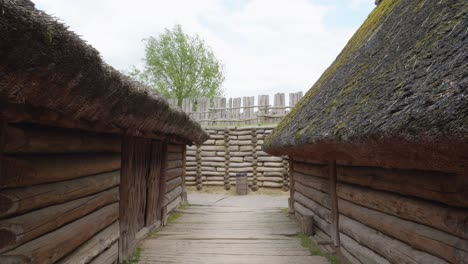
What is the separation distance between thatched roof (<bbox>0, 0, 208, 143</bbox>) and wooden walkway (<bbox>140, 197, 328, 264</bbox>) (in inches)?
100

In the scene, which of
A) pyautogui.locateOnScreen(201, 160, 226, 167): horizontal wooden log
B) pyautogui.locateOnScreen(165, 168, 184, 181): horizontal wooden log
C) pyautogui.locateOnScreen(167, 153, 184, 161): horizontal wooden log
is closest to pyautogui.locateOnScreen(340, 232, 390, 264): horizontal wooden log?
pyautogui.locateOnScreen(165, 168, 184, 181): horizontal wooden log

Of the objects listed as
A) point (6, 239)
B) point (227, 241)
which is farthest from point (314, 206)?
point (6, 239)

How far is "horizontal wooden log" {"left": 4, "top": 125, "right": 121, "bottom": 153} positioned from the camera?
5.96 feet

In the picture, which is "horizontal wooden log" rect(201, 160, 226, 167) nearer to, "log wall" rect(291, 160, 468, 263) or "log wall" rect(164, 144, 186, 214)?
"log wall" rect(164, 144, 186, 214)

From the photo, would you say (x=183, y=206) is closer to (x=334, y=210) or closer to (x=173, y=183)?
(x=173, y=183)

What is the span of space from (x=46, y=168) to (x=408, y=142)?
252 centimetres

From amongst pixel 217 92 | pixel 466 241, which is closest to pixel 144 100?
pixel 466 241

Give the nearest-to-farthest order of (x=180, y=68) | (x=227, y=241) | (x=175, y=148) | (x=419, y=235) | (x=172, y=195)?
(x=419, y=235), (x=227, y=241), (x=172, y=195), (x=175, y=148), (x=180, y=68)

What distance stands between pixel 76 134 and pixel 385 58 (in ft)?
10.8

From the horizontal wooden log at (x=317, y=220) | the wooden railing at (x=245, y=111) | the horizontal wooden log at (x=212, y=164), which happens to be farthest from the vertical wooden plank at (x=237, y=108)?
the horizontal wooden log at (x=317, y=220)

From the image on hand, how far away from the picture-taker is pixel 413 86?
1834mm

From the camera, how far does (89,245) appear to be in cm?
280

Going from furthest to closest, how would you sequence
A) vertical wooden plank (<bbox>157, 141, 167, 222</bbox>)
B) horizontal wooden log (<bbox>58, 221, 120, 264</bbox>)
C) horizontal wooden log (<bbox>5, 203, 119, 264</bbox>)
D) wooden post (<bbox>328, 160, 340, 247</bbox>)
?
vertical wooden plank (<bbox>157, 141, 167, 222</bbox>)
wooden post (<bbox>328, 160, 340, 247</bbox>)
horizontal wooden log (<bbox>58, 221, 120, 264</bbox>)
horizontal wooden log (<bbox>5, 203, 119, 264</bbox>)

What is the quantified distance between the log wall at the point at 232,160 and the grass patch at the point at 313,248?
23.2 ft
